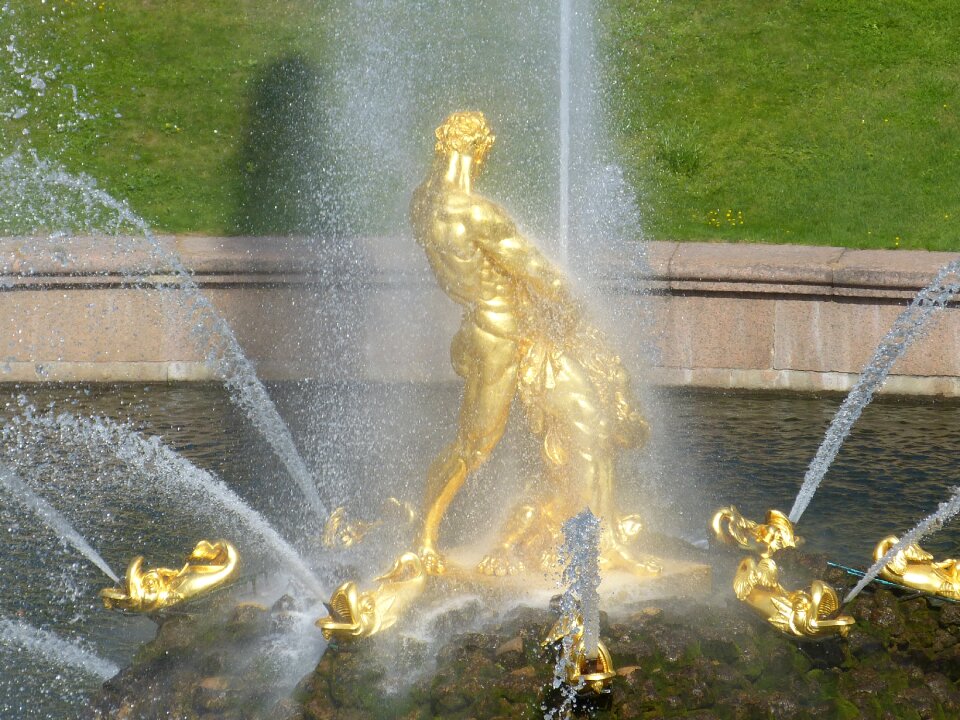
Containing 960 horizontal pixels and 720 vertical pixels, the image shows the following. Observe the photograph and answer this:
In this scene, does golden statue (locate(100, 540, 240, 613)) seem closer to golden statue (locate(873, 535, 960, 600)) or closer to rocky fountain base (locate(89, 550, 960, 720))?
A: rocky fountain base (locate(89, 550, 960, 720))

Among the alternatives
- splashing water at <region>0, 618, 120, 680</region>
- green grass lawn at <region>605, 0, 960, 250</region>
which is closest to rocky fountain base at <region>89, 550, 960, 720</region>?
splashing water at <region>0, 618, 120, 680</region>

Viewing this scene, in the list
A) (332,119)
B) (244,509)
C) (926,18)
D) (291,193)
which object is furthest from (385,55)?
(244,509)

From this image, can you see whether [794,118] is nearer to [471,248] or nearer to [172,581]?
[471,248]

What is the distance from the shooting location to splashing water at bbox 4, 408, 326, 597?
6.78m

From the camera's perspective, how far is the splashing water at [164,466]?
22.2ft

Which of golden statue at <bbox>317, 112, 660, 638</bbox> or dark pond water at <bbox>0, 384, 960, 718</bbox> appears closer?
golden statue at <bbox>317, 112, 660, 638</bbox>

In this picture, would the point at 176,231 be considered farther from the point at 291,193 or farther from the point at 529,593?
the point at 529,593

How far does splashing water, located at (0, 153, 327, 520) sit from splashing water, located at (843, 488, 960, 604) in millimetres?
2950

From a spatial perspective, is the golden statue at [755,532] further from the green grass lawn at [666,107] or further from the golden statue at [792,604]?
the green grass lawn at [666,107]

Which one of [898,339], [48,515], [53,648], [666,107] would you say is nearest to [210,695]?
[53,648]

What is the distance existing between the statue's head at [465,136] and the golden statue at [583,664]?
6.15 ft

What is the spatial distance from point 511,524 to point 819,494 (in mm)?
2610

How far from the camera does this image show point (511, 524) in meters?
5.61

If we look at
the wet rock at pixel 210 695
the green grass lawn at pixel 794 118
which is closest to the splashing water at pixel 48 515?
the wet rock at pixel 210 695
